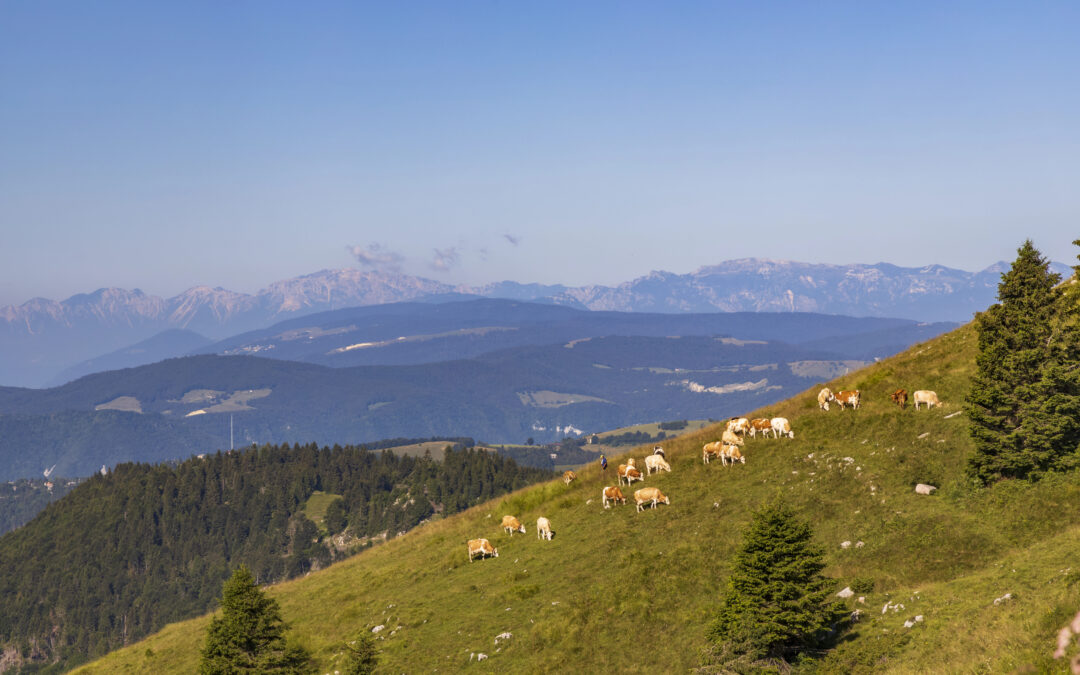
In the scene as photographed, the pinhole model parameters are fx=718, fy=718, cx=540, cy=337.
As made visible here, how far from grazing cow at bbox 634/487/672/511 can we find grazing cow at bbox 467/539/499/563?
8651 millimetres

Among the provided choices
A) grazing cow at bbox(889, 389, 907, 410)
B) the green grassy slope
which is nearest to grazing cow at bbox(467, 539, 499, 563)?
the green grassy slope

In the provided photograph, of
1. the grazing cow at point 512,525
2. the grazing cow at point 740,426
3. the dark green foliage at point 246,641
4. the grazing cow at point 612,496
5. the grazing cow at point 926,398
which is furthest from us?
the grazing cow at point 740,426

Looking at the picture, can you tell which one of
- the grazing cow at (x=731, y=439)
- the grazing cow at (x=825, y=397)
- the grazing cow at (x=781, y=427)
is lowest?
the grazing cow at (x=731, y=439)

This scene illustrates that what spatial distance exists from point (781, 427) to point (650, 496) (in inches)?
363

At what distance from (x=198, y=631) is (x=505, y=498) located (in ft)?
72.2

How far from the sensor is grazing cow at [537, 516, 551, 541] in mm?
39406

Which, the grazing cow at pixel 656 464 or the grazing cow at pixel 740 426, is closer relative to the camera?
the grazing cow at pixel 656 464

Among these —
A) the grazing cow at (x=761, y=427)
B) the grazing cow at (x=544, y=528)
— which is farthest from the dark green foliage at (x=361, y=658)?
the grazing cow at (x=761, y=427)

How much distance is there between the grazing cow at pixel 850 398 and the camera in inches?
1617

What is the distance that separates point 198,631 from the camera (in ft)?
156

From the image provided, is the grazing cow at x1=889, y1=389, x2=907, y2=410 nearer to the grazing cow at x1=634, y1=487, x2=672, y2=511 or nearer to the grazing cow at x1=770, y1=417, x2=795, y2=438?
the grazing cow at x1=770, y1=417, x2=795, y2=438

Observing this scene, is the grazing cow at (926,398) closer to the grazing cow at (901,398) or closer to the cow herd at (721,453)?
the cow herd at (721,453)

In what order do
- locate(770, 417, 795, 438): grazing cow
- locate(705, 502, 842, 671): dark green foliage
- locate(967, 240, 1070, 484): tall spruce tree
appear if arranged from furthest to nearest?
locate(770, 417, 795, 438): grazing cow
locate(967, 240, 1070, 484): tall spruce tree
locate(705, 502, 842, 671): dark green foliage

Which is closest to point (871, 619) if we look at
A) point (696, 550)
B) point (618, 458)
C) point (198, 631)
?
point (696, 550)
